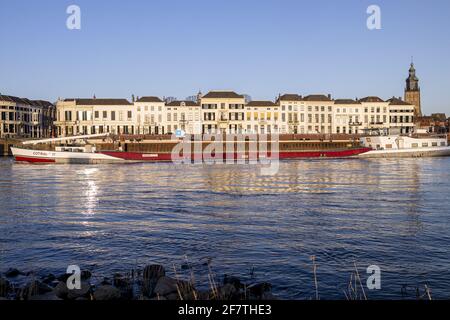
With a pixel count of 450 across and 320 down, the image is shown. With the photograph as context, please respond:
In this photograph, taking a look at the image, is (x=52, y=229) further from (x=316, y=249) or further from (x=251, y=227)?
(x=316, y=249)

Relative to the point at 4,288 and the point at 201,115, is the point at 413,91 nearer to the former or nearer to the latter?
the point at 201,115

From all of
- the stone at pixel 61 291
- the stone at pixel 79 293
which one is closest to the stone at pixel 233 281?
the stone at pixel 79 293

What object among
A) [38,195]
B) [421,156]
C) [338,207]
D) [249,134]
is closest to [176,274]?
[338,207]

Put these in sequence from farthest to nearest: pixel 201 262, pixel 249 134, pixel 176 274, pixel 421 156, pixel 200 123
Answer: pixel 200 123 < pixel 249 134 < pixel 421 156 < pixel 201 262 < pixel 176 274

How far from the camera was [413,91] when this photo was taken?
548 ft

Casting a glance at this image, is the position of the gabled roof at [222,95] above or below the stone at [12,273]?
above

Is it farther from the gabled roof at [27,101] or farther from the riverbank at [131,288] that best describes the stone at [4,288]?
the gabled roof at [27,101]

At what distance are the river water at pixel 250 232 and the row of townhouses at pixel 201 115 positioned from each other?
229 feet

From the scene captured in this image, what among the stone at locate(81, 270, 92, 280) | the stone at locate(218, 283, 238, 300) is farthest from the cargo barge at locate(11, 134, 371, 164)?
the stone at locate(218, 283, 238, 300)

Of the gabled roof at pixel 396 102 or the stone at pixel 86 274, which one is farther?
the gabled roof at pixel 396 102

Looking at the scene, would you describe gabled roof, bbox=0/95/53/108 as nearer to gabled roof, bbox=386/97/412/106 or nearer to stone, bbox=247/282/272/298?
gabled roof, bbox=386/97/412/106

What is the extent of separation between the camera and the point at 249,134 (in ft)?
328

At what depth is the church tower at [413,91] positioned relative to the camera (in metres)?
166
